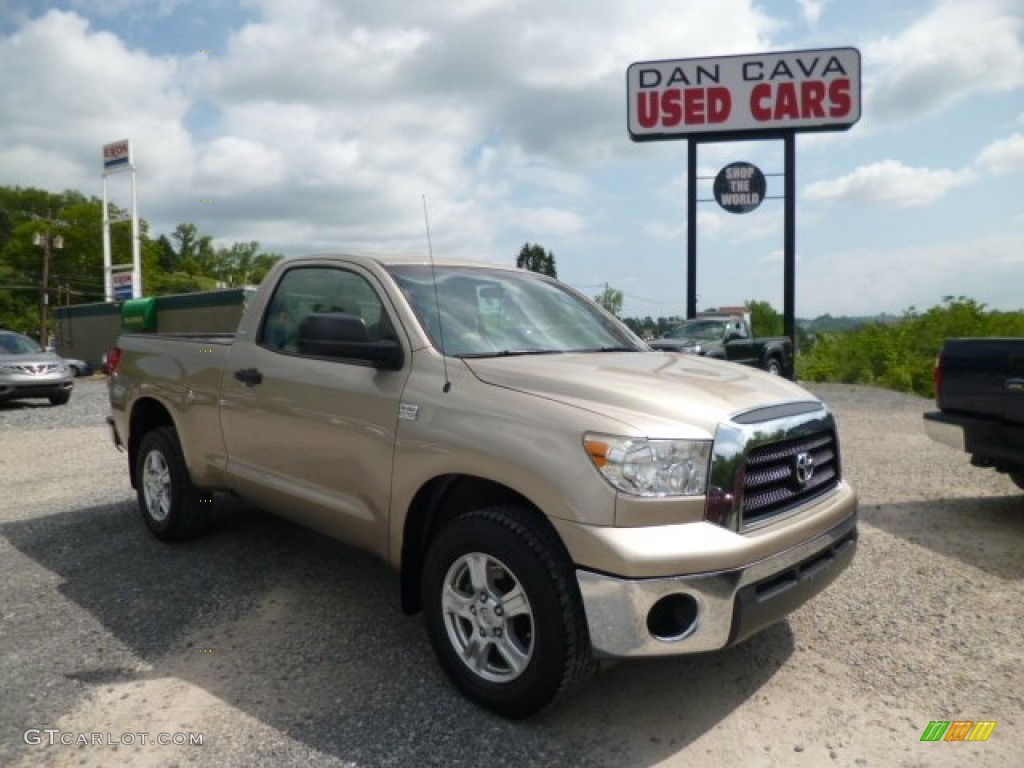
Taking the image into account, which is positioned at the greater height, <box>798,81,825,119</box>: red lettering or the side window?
<box>798,81,825,119</box>: red lettering

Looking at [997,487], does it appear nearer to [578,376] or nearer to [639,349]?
[639,349]

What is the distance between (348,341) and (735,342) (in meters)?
14.3

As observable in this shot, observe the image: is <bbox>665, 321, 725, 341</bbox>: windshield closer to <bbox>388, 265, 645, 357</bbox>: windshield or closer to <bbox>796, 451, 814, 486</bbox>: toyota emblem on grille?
<bbox>388, 265, 645, 357</bbox>: windshield

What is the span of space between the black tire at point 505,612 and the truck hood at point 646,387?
492 mm

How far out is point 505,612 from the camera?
9.07 feet

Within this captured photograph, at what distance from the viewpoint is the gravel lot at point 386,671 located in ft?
8.76

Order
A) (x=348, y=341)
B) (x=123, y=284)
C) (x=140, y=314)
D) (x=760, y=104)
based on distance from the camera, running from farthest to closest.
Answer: (x=123, y=284) → (x=140, y=314) → (x=760, y=104) → (x=348, y=341)

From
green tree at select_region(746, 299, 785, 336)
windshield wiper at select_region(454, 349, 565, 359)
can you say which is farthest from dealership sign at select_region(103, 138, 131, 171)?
windshield wiper at select_region(454, 349, 565, 359)

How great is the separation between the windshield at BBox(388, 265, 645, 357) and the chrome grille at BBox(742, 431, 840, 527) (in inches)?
44.4

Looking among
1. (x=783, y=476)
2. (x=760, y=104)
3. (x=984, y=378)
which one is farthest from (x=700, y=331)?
(x=783, y=476)

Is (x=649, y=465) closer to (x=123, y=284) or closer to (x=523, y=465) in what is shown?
(x=523, y=465)

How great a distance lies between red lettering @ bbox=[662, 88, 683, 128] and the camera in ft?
58.4

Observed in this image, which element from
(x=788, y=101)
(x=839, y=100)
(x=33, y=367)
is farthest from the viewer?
(x=788, y=101)

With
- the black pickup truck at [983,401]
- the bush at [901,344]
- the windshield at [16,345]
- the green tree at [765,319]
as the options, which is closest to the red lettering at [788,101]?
the bush at [901,344]
